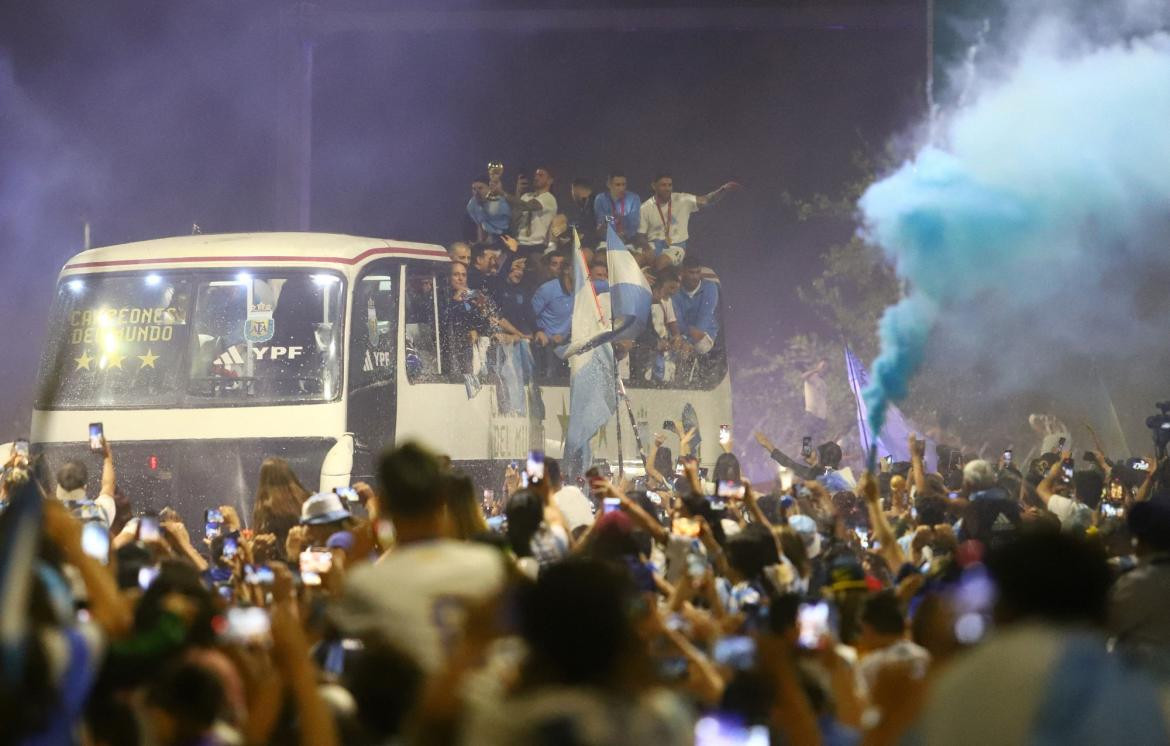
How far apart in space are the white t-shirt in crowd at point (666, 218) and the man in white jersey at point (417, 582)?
13.9 m

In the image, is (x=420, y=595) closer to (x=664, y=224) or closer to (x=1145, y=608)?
(x=1145, y=608)

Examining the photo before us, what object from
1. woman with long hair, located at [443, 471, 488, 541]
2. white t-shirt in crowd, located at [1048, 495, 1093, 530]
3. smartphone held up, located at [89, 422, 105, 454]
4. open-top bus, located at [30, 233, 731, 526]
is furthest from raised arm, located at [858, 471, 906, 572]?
open-top bus, located at [30, 233, 731, 526]

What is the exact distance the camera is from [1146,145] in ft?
63.5

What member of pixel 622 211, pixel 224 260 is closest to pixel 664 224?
pixel 622 211

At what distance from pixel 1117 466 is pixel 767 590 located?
856 cm

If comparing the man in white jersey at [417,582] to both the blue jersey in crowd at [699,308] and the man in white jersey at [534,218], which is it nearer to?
the man in white jersey at [534,218]

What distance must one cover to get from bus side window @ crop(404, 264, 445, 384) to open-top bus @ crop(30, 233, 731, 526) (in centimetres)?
1

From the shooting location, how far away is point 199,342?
49.7 feet

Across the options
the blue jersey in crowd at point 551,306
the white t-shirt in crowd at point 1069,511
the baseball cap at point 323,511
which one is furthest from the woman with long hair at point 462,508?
the blue jersey in crowd at point 551,306

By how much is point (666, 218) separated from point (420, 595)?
14.5m

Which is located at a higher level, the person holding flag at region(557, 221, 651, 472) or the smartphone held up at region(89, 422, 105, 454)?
the person holding flag at region(557, 221, 651, 472)

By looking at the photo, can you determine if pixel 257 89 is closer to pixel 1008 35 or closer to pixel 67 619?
pixel 1008 35

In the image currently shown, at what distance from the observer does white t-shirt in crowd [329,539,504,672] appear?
12.4 feet

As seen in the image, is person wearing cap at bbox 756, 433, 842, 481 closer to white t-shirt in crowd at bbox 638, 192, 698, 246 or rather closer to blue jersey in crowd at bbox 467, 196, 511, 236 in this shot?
white t-shirt in crowd at bbox 638, 192, 698, 246
